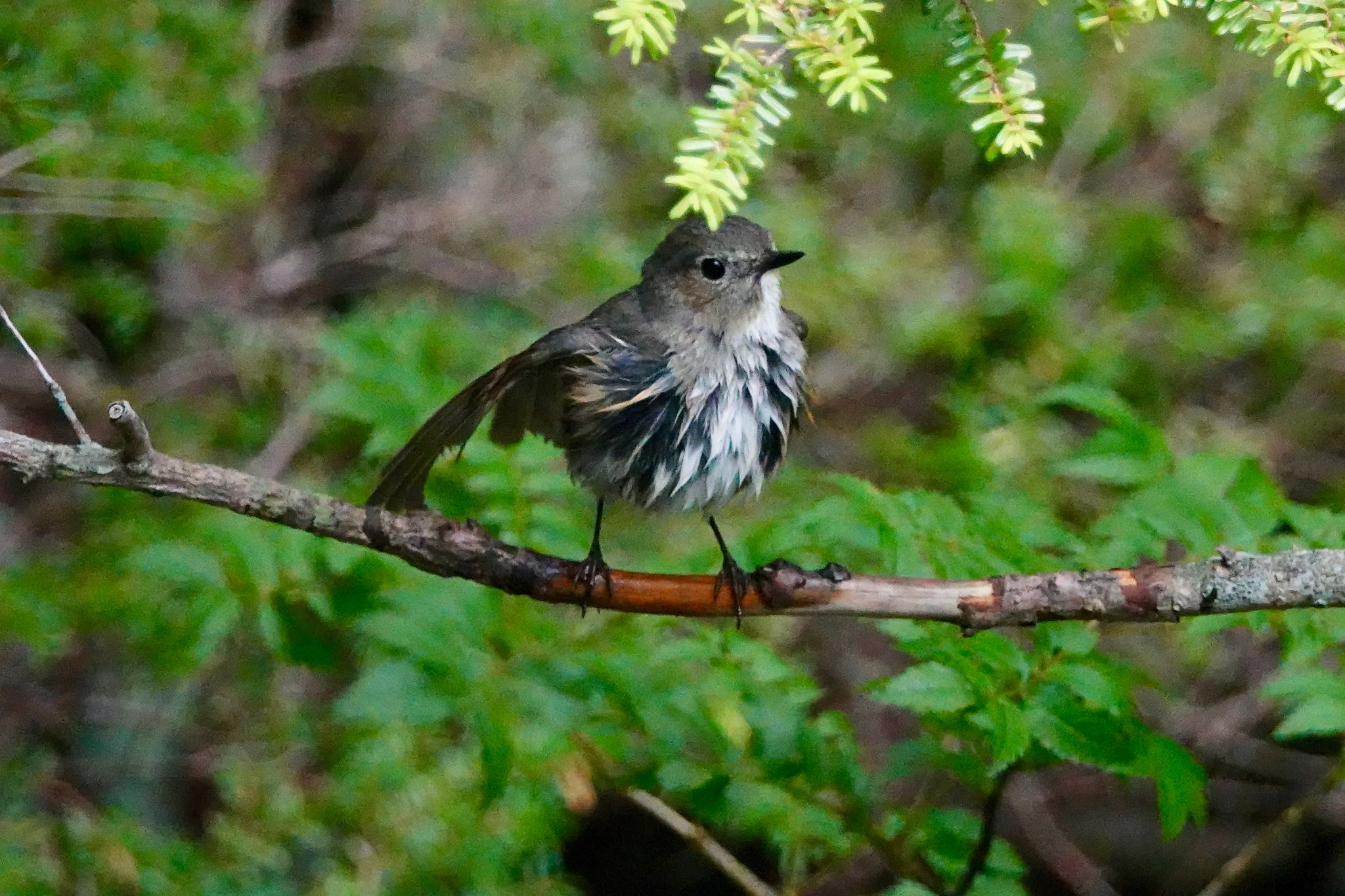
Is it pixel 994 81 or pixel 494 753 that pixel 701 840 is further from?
pixel 994 81

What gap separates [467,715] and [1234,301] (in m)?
3.90

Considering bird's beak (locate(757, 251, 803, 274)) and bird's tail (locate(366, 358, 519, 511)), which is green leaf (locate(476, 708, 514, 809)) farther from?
bird's beak (locate(757, 251, 803, 274))

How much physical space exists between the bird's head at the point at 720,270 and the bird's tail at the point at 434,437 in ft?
1.87

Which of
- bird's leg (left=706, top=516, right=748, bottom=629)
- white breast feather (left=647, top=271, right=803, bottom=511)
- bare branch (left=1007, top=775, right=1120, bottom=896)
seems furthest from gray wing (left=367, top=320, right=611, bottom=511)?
bare branch (left=1007, top=775, right=1120, bottom=896)

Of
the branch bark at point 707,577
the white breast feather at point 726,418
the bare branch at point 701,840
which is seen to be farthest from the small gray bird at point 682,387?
the bare branch at point 701,840

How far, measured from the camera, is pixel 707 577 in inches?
88.8

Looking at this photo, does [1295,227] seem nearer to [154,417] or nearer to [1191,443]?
[1191,443]

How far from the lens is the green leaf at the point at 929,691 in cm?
190

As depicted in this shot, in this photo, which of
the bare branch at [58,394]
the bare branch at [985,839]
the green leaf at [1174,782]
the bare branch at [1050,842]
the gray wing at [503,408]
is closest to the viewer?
the bare branch at [58,394]

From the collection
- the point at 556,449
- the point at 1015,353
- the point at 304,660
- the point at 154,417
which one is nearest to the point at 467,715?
the point at 304,660

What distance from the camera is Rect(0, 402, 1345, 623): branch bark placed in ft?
6.13

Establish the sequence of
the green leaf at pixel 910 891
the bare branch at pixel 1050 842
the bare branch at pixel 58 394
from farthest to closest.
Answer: the bare branch at pixel 1050 842
the green leaf at pixel 910 891
the bare branch at pixel 58 394

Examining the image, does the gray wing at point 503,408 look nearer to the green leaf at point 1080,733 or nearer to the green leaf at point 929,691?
the green leaf at point 929,691

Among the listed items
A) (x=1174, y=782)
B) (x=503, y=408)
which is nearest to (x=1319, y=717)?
(x=1174, y=782)
